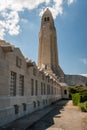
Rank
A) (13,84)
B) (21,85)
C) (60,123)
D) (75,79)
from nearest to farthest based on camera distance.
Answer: (60,123) < (13,84) < (21,85) < (75,79)

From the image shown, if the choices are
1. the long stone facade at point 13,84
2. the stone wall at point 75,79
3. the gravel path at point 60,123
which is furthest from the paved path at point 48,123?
the stone wall at point 75,79

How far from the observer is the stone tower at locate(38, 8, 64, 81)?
89.2 m

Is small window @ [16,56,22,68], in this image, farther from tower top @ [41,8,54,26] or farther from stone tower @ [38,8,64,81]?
tower top @ [41,8,54,26]

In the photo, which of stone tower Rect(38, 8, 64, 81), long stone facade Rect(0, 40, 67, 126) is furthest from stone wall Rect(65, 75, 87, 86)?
A: long stone facade Rect(0, 40, 67, 126)

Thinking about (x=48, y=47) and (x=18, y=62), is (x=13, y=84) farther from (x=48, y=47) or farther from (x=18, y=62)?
(x=48, y=47)

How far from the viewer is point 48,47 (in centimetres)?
9081

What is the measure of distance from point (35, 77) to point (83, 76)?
3133 inches

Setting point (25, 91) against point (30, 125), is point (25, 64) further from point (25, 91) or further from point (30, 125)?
point (30, 125)

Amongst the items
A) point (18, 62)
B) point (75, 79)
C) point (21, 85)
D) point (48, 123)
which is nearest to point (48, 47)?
point (75, 79)

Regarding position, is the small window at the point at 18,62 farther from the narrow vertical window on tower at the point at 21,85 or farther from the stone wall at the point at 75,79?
the stone wall at the point at 75,79

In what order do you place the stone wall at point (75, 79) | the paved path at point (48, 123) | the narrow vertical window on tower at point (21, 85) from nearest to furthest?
1. the paved path at point (48, 123)
2. the narrow vertical window on tower at point (21, 85)
3. the stone wall at point (75, 79)

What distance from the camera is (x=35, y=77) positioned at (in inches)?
1056

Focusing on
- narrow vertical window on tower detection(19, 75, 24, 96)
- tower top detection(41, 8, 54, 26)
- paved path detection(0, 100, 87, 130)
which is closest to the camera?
paved path detection(0, 100, 87, 130)

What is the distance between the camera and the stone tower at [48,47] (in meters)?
89.2
